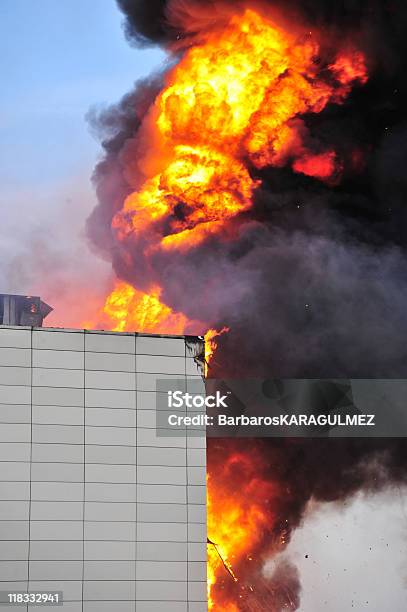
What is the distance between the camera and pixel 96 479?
45.6m

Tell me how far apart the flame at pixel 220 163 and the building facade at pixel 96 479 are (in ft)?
69.4

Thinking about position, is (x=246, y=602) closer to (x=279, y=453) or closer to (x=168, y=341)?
(x=279, y=453)

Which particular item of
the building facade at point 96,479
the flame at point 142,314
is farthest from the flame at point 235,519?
the building facade at point 96,479

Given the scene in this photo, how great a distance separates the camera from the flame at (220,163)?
227ft

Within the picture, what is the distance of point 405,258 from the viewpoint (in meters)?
76.4

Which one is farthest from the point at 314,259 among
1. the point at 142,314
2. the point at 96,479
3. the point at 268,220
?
the point at 96,479

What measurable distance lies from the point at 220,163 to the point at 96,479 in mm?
31128

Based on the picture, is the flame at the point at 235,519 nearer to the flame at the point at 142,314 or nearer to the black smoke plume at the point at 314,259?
the black smoke plume at the point at 314,259

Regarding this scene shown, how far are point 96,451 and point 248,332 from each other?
1057 inches

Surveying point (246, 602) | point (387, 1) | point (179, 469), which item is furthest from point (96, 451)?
point (387, 1)

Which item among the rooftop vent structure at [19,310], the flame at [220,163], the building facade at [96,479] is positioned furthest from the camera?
the flame at [220,163]

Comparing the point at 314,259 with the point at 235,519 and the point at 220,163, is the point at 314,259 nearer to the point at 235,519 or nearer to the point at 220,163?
the point at 220,163

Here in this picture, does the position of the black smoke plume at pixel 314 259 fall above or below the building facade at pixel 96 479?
above

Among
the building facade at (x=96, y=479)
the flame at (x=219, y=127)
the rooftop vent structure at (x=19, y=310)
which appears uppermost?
the flame at (x=219, y=127)
